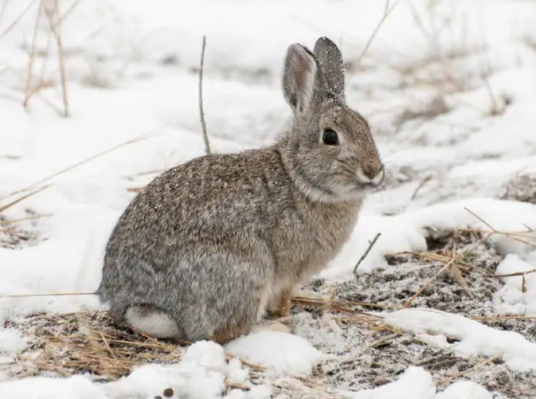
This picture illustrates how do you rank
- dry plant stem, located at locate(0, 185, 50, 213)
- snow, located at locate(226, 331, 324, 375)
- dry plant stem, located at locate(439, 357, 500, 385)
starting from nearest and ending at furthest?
dry plant stem, located at locate(439, 357, 500, 385) → snow, located at locate(226, 331, 324, 375) → dry plant stem, located at locate(0, 185, 50, 213)

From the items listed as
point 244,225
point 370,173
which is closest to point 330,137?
point 370,173

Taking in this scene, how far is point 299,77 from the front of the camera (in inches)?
167

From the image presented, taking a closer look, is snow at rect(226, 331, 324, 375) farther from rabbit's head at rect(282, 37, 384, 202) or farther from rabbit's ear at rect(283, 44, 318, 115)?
rabbit's ear at rect(283, 44, 318, 115)

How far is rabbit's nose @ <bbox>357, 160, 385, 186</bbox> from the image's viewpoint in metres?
3.88

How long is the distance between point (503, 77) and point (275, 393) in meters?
4.53

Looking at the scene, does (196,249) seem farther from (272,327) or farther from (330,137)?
(330,137)

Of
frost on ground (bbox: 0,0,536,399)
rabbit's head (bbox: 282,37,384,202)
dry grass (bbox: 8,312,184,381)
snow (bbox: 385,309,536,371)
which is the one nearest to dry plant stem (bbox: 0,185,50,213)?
frost on ground (bbox: 0,0,536,399)

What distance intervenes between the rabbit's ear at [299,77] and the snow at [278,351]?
1075 millimetres

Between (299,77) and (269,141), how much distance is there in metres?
2.10

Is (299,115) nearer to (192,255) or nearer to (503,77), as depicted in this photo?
(192,255)

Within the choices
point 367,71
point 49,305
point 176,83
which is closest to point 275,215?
point 49,305

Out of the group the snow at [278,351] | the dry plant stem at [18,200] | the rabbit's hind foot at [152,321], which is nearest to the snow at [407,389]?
the snow at [278,351]

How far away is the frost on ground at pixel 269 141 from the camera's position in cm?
355

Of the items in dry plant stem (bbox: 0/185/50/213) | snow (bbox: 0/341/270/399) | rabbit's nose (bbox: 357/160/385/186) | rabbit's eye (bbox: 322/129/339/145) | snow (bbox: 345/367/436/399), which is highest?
rabbit's eye (bbox: 322/129/339/145)
